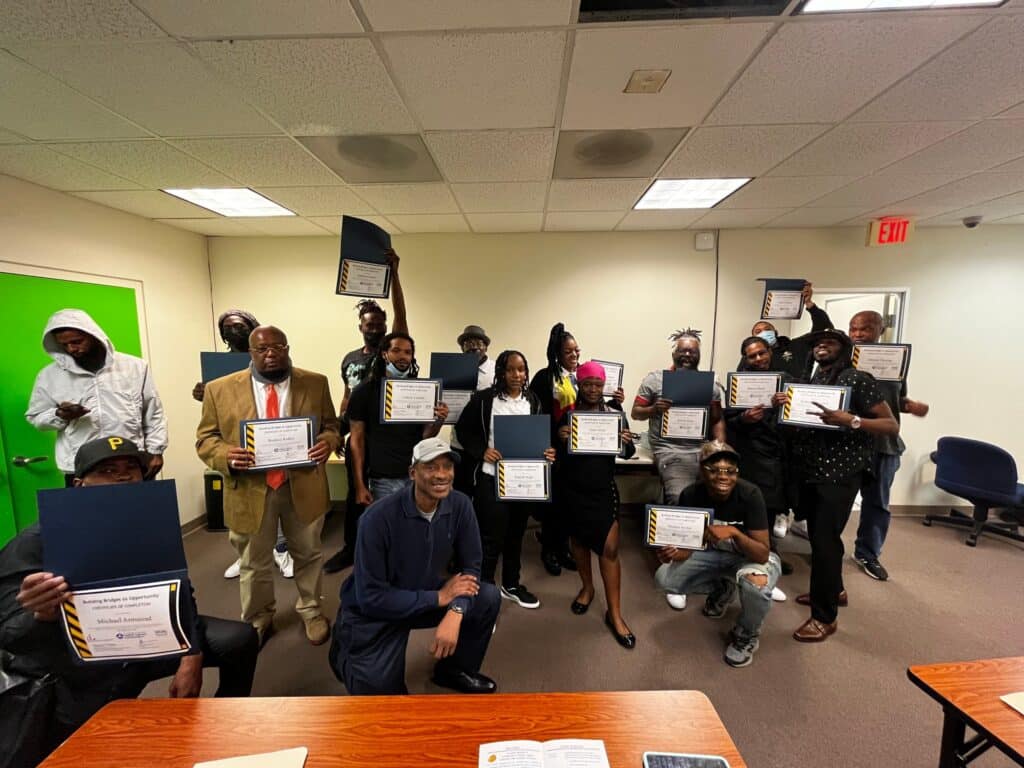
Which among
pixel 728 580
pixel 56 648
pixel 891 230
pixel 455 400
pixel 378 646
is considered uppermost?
pixel 891 230

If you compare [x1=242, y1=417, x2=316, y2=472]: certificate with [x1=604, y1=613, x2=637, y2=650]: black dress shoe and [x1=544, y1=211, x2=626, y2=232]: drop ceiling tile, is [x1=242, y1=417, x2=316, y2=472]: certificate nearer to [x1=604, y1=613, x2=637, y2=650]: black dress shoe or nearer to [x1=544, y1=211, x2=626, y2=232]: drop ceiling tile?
[x1=604, y1=613, x2=637, y2=650]: black dress shoe

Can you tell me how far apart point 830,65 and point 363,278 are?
2.30 metres

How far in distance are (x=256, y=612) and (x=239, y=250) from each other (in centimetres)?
351

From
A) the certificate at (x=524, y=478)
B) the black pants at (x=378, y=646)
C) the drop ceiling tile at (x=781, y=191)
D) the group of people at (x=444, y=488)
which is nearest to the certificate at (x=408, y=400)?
the group of people at (x=444, y=488)

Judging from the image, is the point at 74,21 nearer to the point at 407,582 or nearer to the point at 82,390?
the point at 82,390

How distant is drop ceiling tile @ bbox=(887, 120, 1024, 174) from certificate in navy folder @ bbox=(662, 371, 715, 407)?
5.63 ft

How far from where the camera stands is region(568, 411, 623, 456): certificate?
6.95ft

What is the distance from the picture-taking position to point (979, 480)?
10.4ft

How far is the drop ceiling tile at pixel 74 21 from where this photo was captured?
119 cm

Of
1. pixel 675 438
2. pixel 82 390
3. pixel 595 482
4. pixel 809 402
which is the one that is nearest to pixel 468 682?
pixel 595 482

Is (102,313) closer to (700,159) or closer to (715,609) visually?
(700,159)

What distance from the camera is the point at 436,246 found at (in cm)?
397

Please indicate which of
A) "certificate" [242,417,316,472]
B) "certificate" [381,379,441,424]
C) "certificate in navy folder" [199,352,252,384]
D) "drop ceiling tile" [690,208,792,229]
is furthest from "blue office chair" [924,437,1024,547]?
"certificate in navy folder" [199,352,252,384]

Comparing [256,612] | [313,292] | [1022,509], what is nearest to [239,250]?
[313,292]
